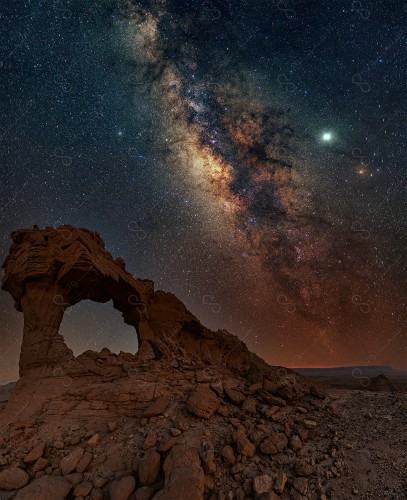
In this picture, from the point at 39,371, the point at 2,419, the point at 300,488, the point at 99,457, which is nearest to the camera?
the point at 300,488

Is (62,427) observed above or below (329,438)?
below

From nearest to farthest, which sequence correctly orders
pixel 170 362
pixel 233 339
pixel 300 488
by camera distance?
1. pixel 300 488
2. pixel 170 362
3. pixel 233 339

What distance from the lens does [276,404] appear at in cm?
1102

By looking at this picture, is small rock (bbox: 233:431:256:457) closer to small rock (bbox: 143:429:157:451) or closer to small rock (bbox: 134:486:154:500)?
small rock (bbox: 143:429:157:451)

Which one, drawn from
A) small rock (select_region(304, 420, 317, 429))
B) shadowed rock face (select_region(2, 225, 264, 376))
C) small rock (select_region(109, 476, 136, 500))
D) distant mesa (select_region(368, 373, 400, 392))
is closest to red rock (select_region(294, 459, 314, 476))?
small rock (select_region(304, 420, 317, 429))

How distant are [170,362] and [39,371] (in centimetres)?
648

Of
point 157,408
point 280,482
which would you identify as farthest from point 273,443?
point 157,408

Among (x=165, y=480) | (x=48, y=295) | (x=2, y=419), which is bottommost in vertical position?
(x=2, y=419)

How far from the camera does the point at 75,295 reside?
54.0 feet

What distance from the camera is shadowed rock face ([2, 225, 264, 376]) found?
14.2 meters

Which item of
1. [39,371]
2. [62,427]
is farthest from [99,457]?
[39,371]

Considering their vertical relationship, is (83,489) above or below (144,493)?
below

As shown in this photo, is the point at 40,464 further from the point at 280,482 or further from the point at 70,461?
the point at 280,482

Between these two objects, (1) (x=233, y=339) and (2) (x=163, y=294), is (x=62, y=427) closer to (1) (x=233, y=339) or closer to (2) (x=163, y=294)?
(2) (x=163, y=294)
